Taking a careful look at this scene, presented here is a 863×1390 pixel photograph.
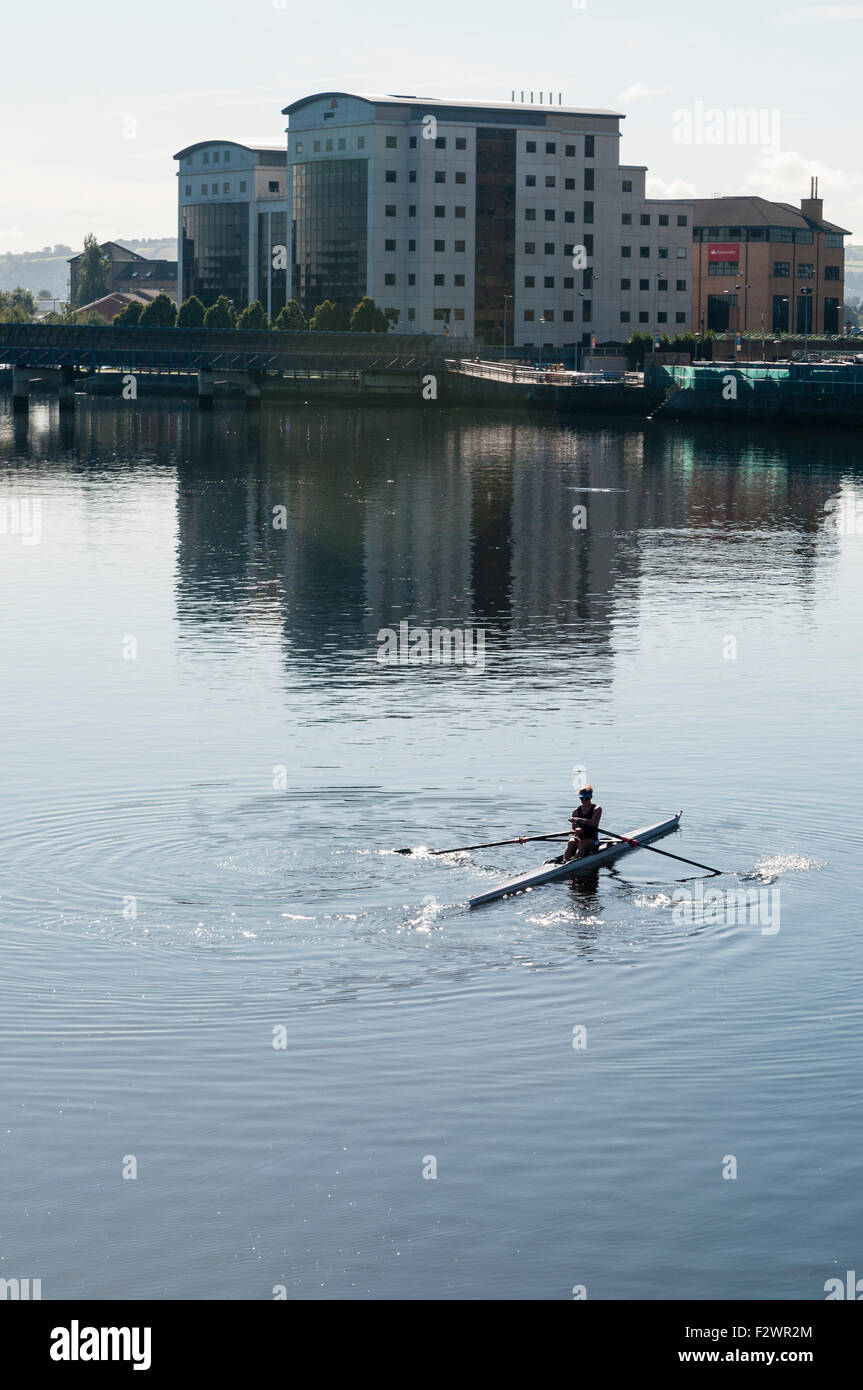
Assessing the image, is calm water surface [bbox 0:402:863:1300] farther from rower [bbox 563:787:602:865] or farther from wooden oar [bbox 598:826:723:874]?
rower [bbox 563:787:602:865]

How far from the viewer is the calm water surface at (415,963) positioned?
74.6 feet

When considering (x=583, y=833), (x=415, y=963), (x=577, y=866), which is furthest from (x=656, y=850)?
(x=415, y=963)

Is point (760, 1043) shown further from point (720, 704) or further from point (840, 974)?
point (720, 704)

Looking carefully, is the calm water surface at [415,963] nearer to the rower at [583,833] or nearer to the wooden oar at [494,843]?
the wooden oar at [494,843]

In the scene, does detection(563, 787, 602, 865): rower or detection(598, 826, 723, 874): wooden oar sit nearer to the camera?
detection(563, 787, 602, 865): rower

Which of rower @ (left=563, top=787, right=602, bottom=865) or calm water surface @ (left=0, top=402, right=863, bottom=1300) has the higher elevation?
rower @ (left=563, top=787, right=602, bottom=865)

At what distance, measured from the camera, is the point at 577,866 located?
120ft

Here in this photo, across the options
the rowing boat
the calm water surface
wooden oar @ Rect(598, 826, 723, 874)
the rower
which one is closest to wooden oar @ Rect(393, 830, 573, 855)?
the rower

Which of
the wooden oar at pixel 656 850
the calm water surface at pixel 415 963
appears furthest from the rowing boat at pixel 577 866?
the calm water surface at pixel 415 963

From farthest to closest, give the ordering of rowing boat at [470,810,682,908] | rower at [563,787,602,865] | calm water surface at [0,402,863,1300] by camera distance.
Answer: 1. rower at [563,787,602,865]
2. rowing boat at [470,810,682,908]
3. calm water surface at [0,402,863,1300]

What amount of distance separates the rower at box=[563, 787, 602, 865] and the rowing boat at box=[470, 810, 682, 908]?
16 cm

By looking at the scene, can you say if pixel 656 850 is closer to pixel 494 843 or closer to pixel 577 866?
pixel 577 866

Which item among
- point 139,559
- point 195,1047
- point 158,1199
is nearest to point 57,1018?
point 195,1047

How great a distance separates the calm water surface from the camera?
2275cm
